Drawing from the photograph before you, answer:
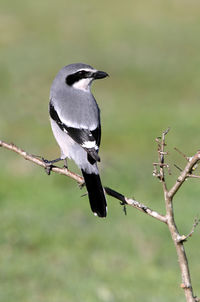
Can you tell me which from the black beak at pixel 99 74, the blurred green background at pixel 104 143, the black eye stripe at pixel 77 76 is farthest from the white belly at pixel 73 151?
the blurred green background at pixel 104 143

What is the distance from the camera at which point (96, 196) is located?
4.79 meters

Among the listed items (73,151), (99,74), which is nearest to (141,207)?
(73,151)

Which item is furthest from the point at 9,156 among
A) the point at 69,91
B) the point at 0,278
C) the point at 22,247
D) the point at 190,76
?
the point at 190,76

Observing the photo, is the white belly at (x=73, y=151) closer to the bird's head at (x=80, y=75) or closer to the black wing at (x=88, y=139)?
the black wing at (x=88, y=139)

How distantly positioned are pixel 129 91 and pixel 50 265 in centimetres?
1162

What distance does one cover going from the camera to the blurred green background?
8102mm

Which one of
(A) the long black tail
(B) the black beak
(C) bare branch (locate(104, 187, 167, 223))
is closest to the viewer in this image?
(C) bare branch (locate(104, 187, 167, 223))

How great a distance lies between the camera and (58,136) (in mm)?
5898

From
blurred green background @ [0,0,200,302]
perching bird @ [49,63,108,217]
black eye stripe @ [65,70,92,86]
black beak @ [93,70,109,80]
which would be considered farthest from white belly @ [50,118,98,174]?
blurred green background @ [0,0,200,302]

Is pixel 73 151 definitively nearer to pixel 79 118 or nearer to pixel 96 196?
pixel 79 118

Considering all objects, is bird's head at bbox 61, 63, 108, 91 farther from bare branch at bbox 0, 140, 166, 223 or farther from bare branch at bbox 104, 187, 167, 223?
bare branch at bbox 104, 187, 167, 223

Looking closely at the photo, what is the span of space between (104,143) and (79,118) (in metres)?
9.02

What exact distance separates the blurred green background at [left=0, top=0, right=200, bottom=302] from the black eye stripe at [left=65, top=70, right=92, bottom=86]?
2.45m

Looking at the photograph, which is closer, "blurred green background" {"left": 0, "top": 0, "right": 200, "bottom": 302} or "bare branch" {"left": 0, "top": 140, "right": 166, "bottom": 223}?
"bare branch" {"left": 0, "top": 140, "right": 166, "bottom": 223}
